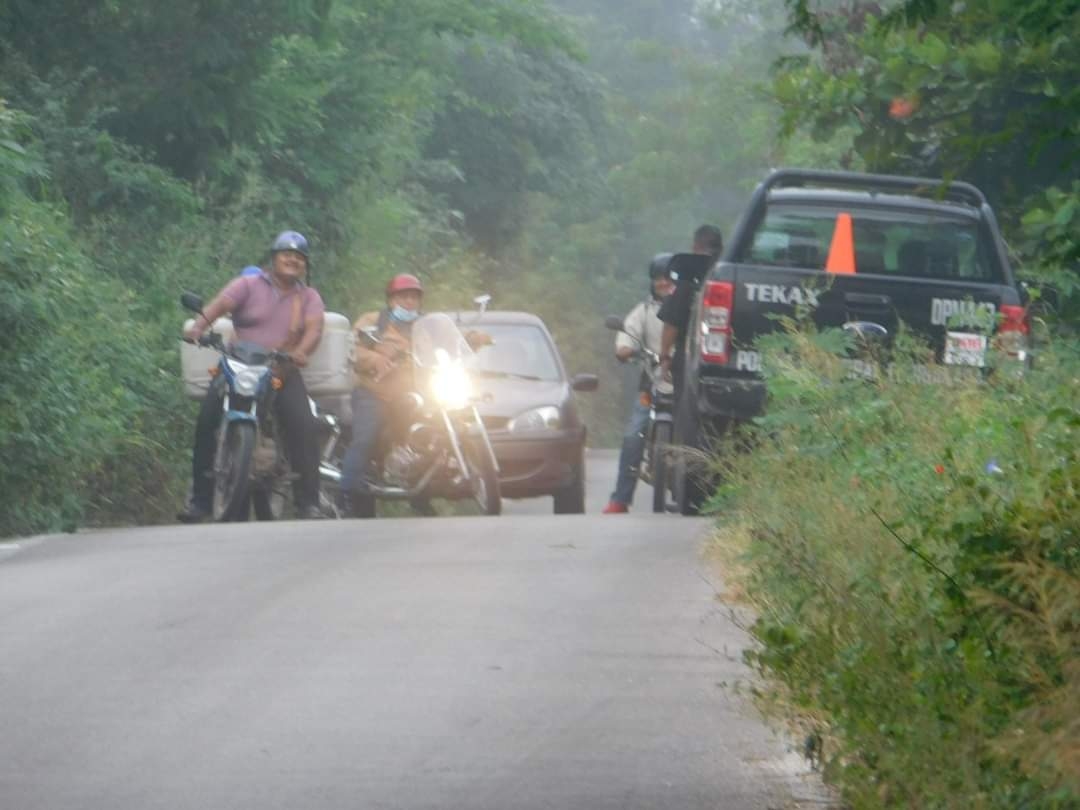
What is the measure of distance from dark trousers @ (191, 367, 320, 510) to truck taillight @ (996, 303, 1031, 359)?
458 cm

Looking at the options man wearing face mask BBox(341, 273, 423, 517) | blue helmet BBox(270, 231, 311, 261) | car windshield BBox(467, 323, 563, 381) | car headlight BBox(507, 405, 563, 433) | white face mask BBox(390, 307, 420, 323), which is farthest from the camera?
car windshield BBox(467, 323, 563, 381)

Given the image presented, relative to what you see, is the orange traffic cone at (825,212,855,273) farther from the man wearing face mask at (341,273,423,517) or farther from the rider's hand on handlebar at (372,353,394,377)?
the rider's hand on handlebar at (372,353,394,377)

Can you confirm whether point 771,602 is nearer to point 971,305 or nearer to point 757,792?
point 757,792

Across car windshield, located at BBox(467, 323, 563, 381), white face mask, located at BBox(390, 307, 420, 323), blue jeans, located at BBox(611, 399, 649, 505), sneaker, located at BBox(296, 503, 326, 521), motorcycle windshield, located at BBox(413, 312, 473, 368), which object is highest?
white face mask, located at BBox(390, 307, 420, 323)

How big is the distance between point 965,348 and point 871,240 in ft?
5.01

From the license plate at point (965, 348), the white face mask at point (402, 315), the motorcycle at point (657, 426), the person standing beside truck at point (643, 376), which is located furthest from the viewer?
the person standing beside truck at point (643, 376)

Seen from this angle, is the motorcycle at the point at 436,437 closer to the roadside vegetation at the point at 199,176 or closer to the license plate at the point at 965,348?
the roadside vegetation at the point at 199,176

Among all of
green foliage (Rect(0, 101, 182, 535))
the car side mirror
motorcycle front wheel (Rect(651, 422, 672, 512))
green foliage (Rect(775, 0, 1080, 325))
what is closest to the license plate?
green foliage (Rect(775, 0, 1080, 325))

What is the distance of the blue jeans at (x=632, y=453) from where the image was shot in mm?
18625

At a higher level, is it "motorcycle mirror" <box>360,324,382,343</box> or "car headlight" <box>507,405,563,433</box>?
"motorcycle mirror" <box>360,324,382,343</box>

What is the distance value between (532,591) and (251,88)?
12397 millimetres

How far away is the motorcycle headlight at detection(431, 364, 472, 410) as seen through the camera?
16656 millimetres

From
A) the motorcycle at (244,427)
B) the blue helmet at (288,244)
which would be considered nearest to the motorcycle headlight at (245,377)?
the motorcycle at (244,427)

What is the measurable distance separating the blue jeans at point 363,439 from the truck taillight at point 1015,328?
4.39 m
